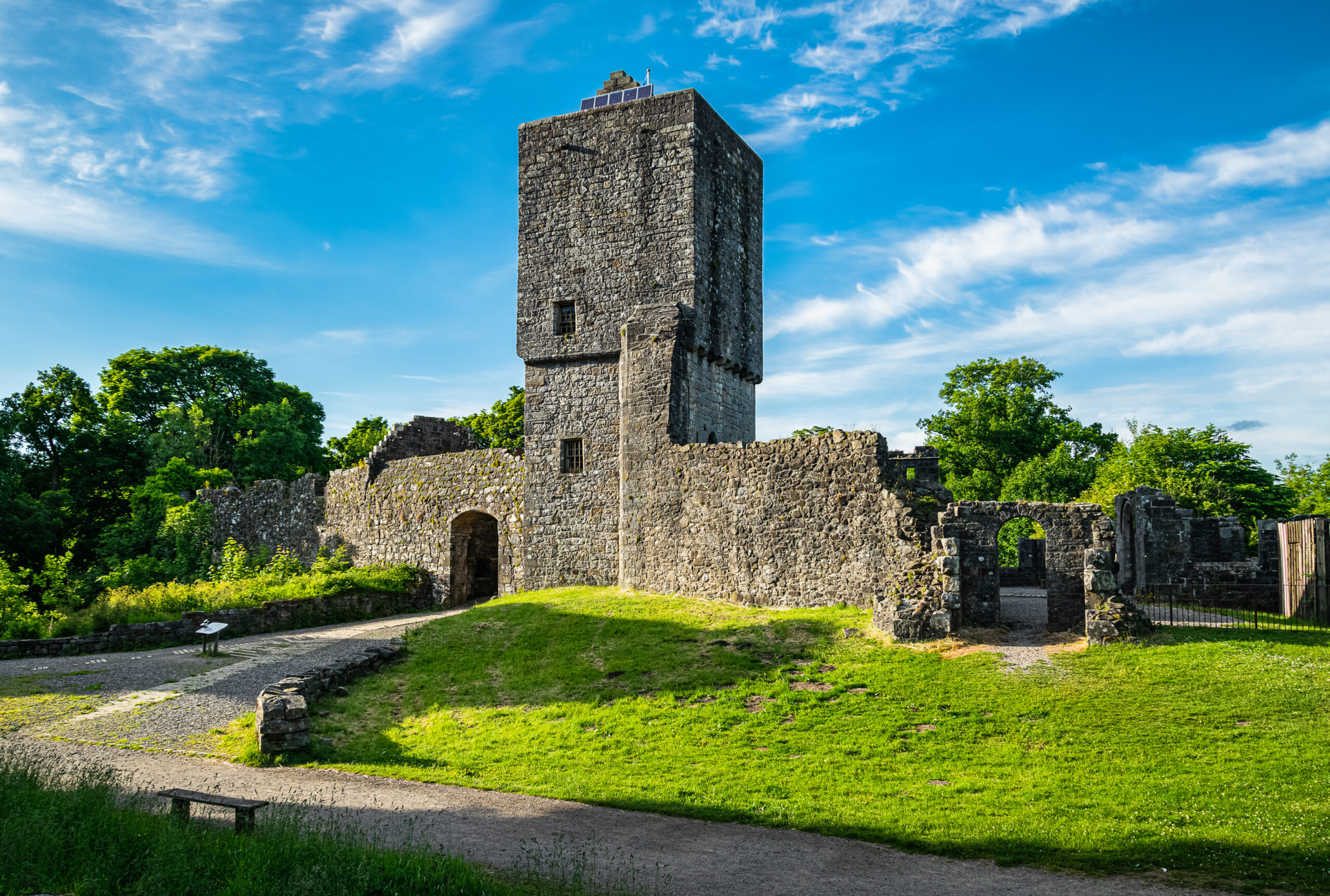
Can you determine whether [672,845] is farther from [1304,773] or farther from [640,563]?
[640,563]

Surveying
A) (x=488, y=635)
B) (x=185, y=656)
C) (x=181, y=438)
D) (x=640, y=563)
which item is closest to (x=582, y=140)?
(x=640, y=563)

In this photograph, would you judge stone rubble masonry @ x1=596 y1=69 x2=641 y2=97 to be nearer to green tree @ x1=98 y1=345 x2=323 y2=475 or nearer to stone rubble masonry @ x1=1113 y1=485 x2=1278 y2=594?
stone rubble masonry @ x1=1113 y1=485 x2=1278 y2=594

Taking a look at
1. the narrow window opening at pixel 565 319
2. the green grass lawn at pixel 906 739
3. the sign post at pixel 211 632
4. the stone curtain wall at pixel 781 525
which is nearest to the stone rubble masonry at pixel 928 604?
the stone curtain wall at pixel 781 525

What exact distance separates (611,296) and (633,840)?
1523 cm

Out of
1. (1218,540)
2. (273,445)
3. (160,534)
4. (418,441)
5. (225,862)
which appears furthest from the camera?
(273,445)

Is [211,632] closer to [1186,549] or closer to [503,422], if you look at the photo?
[1186,549]

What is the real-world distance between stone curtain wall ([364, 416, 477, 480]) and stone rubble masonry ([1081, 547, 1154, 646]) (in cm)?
1770

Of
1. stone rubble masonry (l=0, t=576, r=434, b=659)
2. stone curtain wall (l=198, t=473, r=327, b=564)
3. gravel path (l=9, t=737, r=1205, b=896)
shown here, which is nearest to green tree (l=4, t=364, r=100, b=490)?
stone curtain wall (l=198, t=473, r=327, b=564)

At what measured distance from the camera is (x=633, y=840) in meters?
7.33

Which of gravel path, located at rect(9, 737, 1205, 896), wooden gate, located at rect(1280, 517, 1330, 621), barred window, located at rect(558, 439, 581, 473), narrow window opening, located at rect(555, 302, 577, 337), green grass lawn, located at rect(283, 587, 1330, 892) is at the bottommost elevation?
gravel path, located at rect(9, 737, 1205, 896)

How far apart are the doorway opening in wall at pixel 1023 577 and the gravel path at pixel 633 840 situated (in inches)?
309

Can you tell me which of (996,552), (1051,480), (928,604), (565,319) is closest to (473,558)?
(565,319)

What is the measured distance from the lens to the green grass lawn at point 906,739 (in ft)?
23.2

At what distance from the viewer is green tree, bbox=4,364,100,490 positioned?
1323 inches
